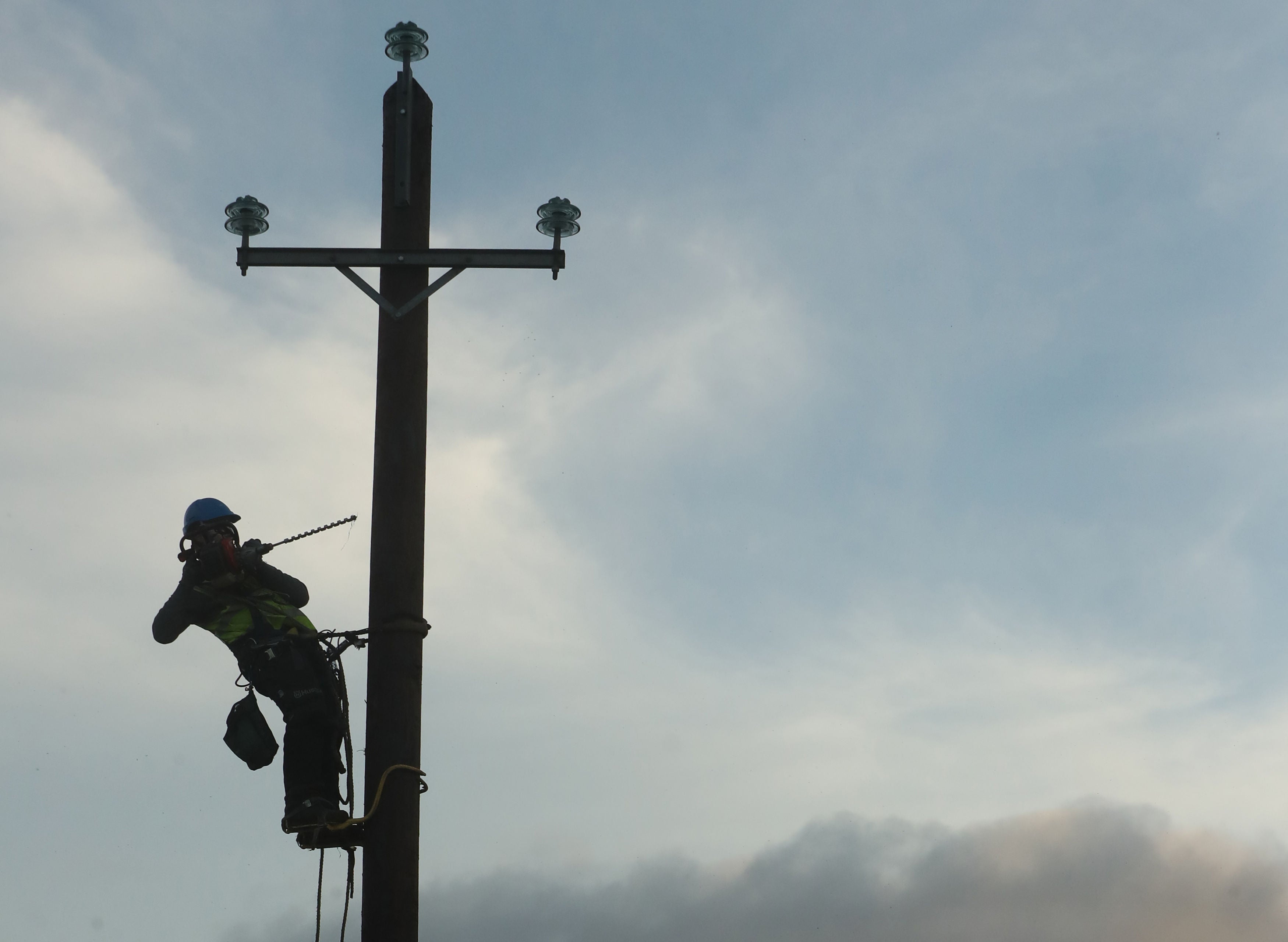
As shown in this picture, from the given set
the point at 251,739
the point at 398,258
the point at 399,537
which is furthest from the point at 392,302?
the point at 251,739

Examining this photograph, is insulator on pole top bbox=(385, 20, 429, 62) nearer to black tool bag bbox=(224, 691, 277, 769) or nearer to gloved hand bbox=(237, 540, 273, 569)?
gloved hand bbox=(237, 540, 273, 569)

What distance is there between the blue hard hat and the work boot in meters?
1.88

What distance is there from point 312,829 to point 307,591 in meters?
1.51

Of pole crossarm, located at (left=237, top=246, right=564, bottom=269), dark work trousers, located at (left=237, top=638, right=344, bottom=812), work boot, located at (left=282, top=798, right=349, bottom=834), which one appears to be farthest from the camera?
pole crossarm, located at (left=237, top=246, right=564, bottom=269)

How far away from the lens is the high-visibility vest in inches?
316

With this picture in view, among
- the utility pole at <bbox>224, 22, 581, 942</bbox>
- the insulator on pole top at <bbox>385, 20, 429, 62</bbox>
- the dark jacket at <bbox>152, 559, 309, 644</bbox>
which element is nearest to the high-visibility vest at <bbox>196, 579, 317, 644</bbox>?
the dark jacket at <bbox>152, 559, 309, 644</bbox>

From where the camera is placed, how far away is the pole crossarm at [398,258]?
313 inches

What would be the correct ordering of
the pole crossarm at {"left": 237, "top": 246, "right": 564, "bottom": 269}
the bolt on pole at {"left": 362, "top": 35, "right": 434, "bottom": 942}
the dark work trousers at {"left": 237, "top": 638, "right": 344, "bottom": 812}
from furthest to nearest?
1. the pole crossarm at {"left": 237, "top": 246, "right": 564, "bottom": 269}
2. the dark work trousers at {"left": 237, "top": 638, "right": 344, "bottom": 812}
3. the bolt on pole at {"left": 362, "top": 35, "right": 434, "bottom": 942}

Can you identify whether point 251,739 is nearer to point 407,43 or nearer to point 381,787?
point 381,787

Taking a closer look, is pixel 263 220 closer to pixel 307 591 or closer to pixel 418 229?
pixel 418 229

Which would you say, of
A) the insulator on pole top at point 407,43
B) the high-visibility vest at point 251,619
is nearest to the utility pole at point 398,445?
the insulator on pole top at point 407,43

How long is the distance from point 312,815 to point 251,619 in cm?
130

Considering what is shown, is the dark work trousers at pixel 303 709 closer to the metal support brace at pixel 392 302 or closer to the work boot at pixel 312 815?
the work boot at pixel 312 815

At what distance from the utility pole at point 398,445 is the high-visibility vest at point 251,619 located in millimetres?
889
